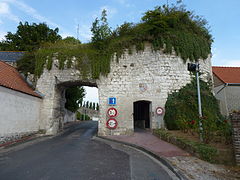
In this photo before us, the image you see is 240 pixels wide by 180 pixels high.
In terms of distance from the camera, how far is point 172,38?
438 inches

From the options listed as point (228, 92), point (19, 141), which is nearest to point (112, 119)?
point (19, 141)

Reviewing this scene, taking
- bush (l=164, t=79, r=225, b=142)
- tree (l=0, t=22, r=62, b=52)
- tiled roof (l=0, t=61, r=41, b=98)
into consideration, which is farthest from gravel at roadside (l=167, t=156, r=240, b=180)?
tree (l=0, t=22, r=62, b=52)

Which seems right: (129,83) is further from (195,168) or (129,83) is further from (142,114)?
(195,168)

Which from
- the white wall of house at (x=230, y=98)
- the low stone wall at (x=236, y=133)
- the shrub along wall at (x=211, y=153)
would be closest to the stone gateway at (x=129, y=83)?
the white wall of house at (x=230, y=98)

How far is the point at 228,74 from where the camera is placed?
14.8m

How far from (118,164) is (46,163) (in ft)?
7.23

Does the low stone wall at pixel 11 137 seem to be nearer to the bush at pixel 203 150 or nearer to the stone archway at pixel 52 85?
the stone archway at pixel 52 85

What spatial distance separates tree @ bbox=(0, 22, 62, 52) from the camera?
2116cm

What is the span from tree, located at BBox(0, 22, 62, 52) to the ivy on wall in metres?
11.7

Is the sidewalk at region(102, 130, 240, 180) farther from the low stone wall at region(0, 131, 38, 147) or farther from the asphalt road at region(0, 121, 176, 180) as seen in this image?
the low stone wall at region(0, 131, 38, 147)

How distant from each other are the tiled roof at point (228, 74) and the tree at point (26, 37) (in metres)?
20.3

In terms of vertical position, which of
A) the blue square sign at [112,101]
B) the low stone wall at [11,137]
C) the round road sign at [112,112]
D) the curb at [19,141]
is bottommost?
the curb at [19,141]

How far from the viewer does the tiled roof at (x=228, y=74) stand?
13.6 m

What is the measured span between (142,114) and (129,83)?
4814mm
